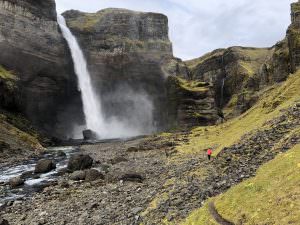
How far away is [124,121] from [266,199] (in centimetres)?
15510

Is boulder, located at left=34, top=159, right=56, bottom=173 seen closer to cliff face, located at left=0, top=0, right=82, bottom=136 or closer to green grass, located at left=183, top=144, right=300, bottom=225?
green grass, located at left=183, top=144, right=300, bottom=225

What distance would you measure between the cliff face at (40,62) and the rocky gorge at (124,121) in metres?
0.38

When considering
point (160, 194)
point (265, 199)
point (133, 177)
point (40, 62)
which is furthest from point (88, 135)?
point (265, 199)

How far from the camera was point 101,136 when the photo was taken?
14675 cm

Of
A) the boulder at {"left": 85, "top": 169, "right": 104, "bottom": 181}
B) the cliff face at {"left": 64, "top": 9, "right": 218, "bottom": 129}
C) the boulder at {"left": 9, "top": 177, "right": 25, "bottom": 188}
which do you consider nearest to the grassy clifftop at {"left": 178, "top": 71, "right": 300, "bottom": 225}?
the boulder at {"left": 85, "top": 169, "right": 104, "bottom": 181}

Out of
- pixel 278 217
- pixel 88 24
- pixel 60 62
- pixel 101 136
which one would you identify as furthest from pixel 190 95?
pixel 278 217

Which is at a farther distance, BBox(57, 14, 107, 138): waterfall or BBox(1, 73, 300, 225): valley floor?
BBox(57, 14, 107, 138): waterfall

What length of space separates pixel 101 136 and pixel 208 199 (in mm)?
124999

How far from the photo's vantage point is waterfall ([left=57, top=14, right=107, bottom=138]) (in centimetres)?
15388

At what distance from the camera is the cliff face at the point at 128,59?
17062 cm

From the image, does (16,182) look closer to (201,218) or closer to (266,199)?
(201,218)

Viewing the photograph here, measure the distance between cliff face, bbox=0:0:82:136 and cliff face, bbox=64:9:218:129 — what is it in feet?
57.7

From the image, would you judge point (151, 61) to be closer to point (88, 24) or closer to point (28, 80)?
point (88, 24)

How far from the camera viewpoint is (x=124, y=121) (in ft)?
568
